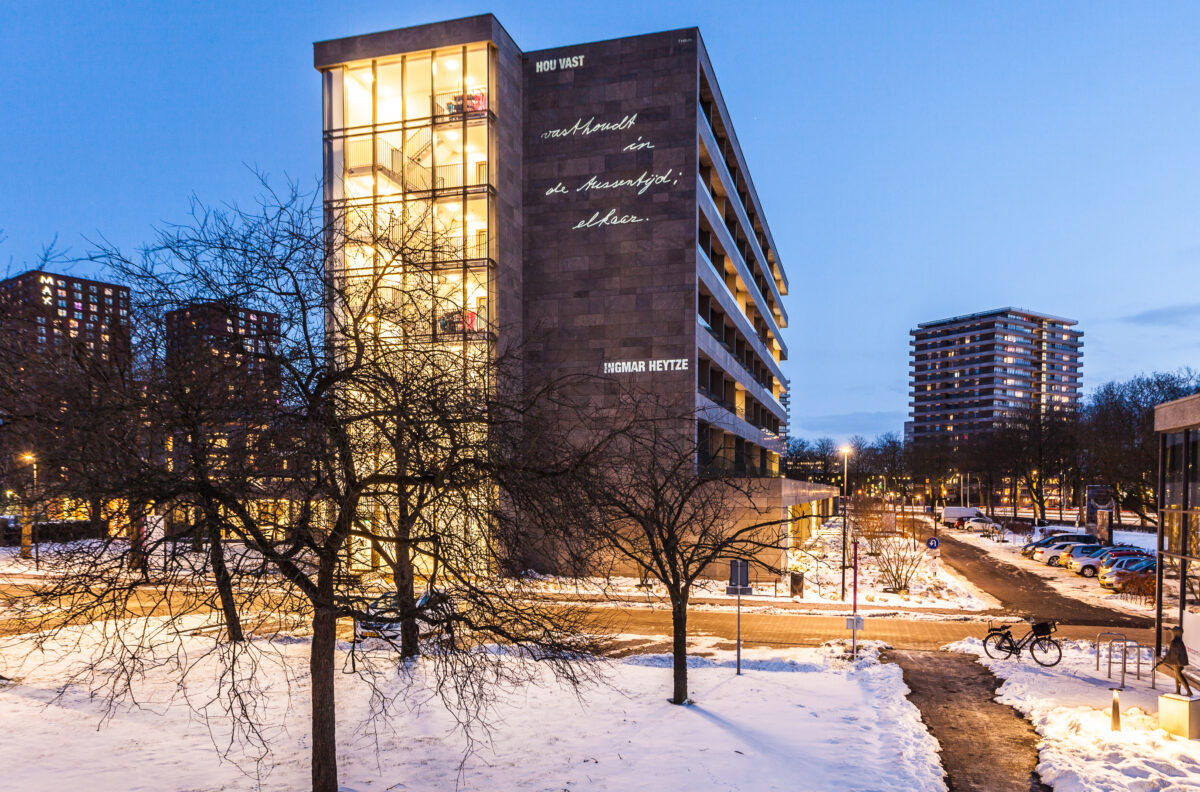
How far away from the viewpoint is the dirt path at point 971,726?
1088 centimetres

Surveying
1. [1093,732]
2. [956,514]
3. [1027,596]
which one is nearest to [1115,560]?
[1027,596]

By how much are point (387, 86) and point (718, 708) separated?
30369mm

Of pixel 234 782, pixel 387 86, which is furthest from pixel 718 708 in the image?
pixel 387 86

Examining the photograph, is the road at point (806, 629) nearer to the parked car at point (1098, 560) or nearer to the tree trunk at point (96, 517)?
the parked car at point (1098, 560)

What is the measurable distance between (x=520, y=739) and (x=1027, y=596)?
26232 millimetres

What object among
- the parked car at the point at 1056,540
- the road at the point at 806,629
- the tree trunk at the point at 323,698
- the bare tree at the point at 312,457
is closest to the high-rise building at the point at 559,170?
the road at the point at 806,629

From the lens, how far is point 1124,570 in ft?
103

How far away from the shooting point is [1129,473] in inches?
2079

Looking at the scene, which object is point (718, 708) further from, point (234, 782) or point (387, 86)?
point (387, 86)

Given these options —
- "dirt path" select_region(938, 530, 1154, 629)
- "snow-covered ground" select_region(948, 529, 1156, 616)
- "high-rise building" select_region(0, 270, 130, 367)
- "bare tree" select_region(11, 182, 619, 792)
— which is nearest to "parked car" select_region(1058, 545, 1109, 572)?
"snow-covered ground" select_region(948, 529, 1156, 616)

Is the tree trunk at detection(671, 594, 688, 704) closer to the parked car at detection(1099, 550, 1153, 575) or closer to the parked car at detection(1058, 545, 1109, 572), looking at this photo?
the parked car at detection(1099, 550, 1153, 575)

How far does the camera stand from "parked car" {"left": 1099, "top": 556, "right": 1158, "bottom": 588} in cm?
3045

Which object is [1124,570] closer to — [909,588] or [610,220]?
[909,588]

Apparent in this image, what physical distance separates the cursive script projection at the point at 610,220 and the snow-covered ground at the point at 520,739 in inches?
869
